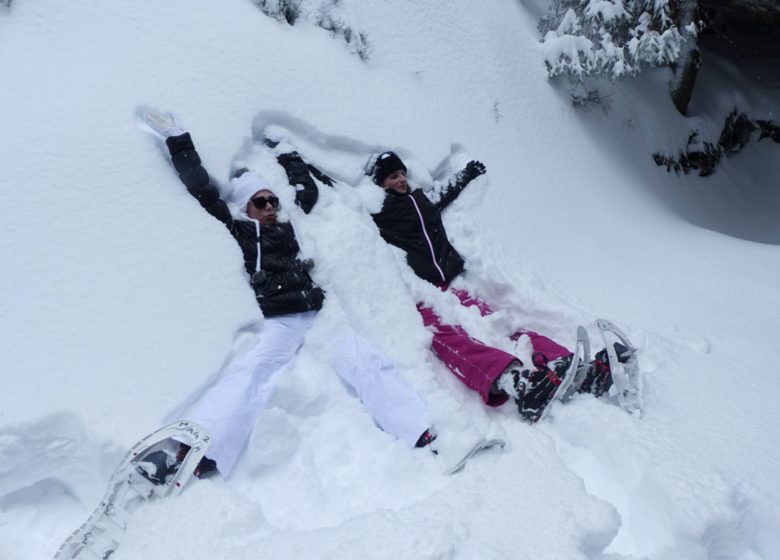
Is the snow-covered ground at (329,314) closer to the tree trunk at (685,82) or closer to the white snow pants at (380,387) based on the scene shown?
the white snow pants at (380,387)

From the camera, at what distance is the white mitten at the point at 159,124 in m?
3.14

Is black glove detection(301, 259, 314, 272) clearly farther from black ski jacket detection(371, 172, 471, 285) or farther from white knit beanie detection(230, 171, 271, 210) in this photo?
black ski jacket detection(371, 172, 471, 285)

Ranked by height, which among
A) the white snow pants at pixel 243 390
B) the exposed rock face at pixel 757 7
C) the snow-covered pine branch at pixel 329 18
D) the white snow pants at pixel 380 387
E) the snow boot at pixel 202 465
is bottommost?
the snow boot at pixel 202 465

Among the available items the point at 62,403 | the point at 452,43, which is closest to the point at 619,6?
the point at 452,43

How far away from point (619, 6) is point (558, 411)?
17.8 ft

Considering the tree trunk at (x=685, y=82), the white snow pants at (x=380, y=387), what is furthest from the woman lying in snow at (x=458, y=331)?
the tree trunk at (x=685, y=82)

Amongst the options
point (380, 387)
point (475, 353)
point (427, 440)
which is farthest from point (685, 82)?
point (427, 440)

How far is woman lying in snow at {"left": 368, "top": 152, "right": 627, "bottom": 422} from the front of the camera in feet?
8.93

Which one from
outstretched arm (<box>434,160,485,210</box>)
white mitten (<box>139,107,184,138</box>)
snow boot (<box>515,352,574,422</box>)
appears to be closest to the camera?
snow boot (<box>515,352,574,422</box>)

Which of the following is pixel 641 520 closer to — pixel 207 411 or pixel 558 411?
pixel 558 411

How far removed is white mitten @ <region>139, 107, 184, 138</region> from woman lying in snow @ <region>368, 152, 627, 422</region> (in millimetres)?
1602

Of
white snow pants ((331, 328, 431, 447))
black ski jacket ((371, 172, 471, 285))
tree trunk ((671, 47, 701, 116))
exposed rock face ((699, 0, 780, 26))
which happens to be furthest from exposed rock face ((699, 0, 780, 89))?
white snow pants ((331, 328, 431, 447))

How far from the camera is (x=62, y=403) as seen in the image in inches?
86.4

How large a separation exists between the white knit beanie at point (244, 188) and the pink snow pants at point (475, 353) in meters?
1.40
